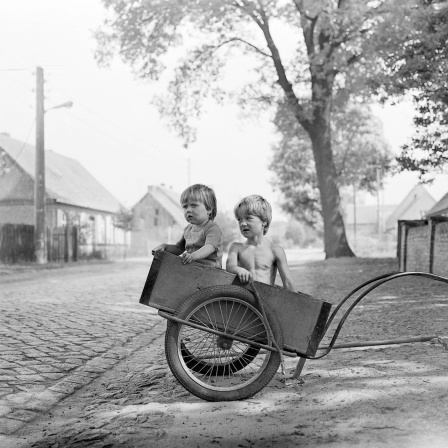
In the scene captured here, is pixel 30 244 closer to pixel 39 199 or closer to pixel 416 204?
pixel 39 199

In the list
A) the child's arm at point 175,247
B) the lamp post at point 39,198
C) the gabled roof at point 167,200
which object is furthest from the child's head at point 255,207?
the gabled roof at point 167,200

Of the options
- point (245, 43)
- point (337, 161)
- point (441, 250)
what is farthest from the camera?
point (337, 161)

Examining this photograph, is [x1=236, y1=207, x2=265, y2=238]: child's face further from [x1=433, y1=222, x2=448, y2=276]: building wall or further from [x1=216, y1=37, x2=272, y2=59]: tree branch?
[x1=216, y1=37, x2=272, y2=59]: tree branch

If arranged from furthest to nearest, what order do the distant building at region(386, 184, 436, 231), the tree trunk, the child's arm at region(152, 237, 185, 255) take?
the distant building at region(386, 184, 436, 231)
the tree trunk
the child's arm at region(152, 237, 185, 255)

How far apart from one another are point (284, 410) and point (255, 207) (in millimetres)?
1391

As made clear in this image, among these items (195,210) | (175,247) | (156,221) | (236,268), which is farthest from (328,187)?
(156,221)

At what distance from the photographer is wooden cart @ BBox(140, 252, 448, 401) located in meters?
4.47

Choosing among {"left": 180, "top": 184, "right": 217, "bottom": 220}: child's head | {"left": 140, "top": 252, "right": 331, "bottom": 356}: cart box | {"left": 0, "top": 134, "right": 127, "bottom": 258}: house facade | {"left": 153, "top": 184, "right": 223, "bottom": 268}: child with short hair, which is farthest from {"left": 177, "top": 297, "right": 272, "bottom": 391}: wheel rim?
{"left": 0, "top": 134, "right": 127, "bottom": 258}: house facade

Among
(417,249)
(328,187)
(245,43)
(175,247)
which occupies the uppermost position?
(245,43)

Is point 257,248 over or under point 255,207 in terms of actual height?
under

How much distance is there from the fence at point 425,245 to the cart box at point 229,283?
10614 millimetres

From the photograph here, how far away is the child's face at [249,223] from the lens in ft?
15.7

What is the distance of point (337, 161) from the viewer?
4662cm

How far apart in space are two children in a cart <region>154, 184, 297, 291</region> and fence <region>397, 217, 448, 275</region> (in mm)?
10467
